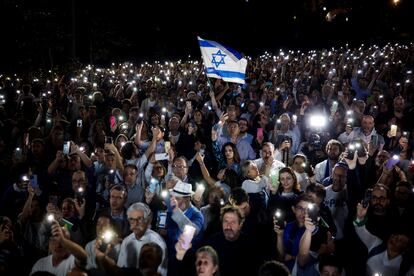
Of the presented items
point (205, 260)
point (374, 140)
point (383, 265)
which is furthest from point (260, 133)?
point (205, 260)

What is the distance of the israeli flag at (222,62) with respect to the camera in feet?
31.0

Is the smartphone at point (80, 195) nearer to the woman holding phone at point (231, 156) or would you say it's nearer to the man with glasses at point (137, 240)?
the man with glasses at point (137, 240)

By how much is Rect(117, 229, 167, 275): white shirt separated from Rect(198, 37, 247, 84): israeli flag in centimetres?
554

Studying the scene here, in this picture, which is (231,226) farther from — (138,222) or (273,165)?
(273,165)

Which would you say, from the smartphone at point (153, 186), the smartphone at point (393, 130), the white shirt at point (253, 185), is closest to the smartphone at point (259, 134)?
the smartphone at point (393, 130)

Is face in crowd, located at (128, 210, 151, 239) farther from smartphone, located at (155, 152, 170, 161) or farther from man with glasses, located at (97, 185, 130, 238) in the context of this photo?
smartphone, located at (155, 152, 170, 161)

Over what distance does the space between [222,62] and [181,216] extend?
546 cm

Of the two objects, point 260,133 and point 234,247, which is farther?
point 260,133

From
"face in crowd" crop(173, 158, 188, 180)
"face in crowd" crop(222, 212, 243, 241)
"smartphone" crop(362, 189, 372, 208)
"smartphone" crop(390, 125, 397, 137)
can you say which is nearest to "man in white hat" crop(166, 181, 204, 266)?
"face in crowd" crop(222, 212, 243, 241)

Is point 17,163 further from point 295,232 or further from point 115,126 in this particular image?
point 295,232

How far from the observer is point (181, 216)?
4.69 metres

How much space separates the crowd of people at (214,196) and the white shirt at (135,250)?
0.01 meters

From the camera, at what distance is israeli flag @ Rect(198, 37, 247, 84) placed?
31.0 ft

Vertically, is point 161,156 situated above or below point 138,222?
above
